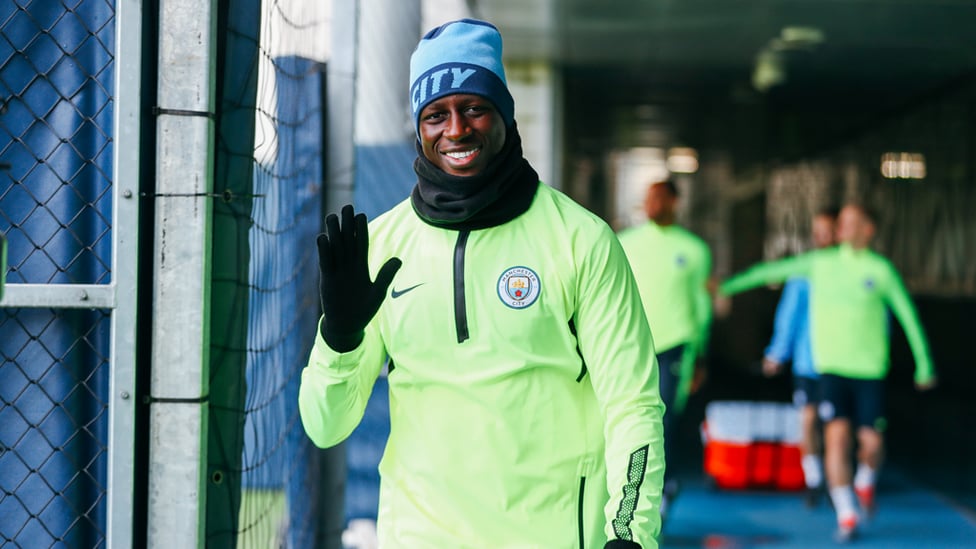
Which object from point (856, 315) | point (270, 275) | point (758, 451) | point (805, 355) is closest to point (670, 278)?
point (856, 315)

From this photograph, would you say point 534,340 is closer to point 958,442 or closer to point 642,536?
point 642,536

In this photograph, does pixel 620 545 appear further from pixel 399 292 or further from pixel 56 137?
pixel 56 137

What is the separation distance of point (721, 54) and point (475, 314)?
8.70m

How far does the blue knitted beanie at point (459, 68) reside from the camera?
2029 mm

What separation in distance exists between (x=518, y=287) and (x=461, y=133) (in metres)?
0.32

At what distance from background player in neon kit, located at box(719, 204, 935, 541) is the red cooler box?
1377 millimetres

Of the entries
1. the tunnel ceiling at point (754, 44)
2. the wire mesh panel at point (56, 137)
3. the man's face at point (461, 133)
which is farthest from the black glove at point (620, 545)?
the tunnel ceiling at point (754, 44)

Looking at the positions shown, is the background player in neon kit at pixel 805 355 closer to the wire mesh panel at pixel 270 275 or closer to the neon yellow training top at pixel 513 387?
the wire mesh panel at pixel 270 275

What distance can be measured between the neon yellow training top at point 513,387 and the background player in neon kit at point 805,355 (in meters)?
5.16

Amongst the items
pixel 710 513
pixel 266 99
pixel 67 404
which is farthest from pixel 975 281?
pixel 67 404

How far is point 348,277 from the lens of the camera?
191cm

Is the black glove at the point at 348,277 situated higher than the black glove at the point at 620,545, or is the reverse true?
the black glove at the point at 348,277

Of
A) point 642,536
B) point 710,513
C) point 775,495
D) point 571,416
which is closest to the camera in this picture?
point 642,536

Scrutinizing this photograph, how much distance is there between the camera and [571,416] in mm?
2000
